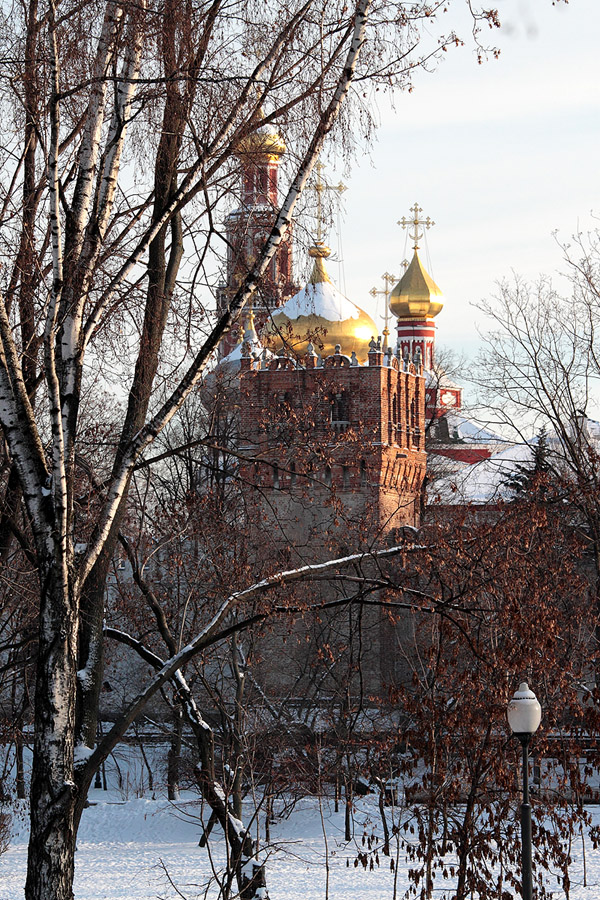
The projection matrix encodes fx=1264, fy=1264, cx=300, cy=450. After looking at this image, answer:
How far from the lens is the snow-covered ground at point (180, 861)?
742 inches

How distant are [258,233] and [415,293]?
5294 centimetres

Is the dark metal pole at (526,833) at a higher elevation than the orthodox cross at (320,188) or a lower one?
lower

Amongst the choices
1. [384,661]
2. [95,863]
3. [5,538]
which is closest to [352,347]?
[384,661]

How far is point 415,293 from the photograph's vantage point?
A: 6053 cm

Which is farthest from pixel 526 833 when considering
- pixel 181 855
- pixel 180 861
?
pixel 181 855

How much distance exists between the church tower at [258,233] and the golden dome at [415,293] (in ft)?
173

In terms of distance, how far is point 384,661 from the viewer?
33.4 meters

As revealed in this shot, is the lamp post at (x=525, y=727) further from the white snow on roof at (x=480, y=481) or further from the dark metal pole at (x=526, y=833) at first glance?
the white snow on roof at (x=480, y=481)

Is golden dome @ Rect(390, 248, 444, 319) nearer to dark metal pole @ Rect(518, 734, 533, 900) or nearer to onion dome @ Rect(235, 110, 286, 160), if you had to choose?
dark metal pole @ Rect(518, 734, 533, 900)

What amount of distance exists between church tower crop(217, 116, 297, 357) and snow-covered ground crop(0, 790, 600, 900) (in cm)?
866

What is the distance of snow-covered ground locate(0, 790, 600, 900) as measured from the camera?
742 inches

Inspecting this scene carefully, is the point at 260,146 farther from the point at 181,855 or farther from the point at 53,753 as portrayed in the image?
the point at 181,855

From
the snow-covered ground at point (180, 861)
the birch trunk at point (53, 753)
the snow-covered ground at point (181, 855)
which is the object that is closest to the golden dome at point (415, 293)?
the snow-covered ground at point (181, 855)

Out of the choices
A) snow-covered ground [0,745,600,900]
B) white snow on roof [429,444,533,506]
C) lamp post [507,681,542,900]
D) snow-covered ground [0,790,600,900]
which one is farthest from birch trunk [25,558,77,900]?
white snow on roof [429,444,533,506]
